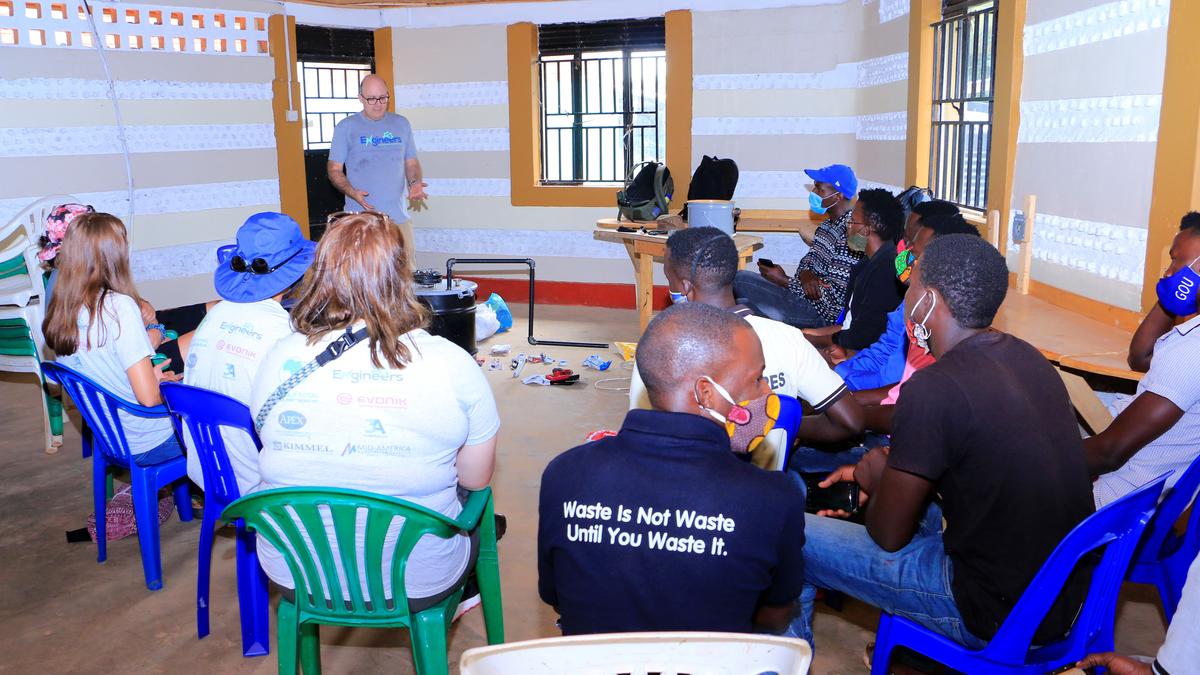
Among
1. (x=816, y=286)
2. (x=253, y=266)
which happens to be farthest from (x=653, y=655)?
(x=816, y=286)

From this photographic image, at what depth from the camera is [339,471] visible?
2.14 metres

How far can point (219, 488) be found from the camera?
9.22 ft

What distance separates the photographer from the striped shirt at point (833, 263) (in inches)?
185

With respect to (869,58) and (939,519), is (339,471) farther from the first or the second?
(869,58)

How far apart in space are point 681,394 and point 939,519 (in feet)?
3.77

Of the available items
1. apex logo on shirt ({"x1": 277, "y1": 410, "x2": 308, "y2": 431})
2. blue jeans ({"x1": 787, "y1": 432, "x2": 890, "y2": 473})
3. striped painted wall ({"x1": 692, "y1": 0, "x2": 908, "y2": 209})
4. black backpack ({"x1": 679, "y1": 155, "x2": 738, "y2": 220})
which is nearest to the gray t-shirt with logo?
black backpack ({"x1": 679, "y1": 155, "x2": 738, "y2": 220})

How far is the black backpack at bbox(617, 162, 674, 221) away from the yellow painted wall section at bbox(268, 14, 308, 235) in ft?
8.76

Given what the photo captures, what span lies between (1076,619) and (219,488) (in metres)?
2.22

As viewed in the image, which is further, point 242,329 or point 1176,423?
point 242,329

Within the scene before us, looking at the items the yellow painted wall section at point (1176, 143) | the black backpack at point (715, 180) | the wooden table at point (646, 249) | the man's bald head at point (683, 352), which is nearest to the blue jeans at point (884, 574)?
the man's bald head at point (683, 352)

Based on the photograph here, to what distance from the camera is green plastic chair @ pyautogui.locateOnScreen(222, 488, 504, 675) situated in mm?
2037

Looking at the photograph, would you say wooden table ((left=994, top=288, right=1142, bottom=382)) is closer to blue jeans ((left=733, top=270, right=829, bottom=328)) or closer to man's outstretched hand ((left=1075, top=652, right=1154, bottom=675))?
blue jeans ((left=733, top=270, right=829, bottom=328))

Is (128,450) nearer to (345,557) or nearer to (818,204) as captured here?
(345,557)

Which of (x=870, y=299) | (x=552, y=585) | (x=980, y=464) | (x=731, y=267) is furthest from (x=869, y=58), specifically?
(x=552, y=585)
